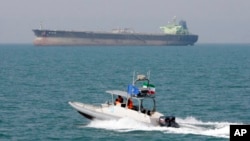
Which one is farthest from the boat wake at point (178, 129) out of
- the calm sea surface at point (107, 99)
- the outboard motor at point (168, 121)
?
the outboard motor at point (168, 121)

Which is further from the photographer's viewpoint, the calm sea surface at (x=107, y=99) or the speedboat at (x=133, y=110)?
the speedboat at (x=133, y=110)

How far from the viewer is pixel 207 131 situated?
29891 millimetres

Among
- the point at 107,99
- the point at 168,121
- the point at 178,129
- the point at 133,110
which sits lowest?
the point at 107,99

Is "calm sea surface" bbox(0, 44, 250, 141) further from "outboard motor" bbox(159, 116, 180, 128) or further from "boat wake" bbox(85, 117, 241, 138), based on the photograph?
"outboard motor" bbox(159, 116, 180, 128)

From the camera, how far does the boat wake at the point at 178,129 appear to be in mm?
29731

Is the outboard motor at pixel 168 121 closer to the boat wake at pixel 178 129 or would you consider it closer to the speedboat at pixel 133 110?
the speedboat at pixel 133 110

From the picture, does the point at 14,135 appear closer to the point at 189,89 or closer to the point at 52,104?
the point at 52,104

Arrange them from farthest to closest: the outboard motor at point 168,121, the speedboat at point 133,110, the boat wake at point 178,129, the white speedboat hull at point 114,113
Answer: the white speedboat hull at point 114,113
the speedboat at point 133,110
the outboard motor at point 168,121
the boat wake at point 178,129

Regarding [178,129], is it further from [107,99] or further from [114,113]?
[107,99]

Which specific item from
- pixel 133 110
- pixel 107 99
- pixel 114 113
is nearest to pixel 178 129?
pixel 133 110

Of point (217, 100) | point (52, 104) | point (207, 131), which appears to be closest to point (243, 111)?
point (217, 100)

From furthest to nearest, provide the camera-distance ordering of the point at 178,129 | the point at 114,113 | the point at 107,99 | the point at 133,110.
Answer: the point at 107,99 → the point at 114,113 → the point at 133,110 → the point at 178,129

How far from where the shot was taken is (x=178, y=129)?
30328 millimetres

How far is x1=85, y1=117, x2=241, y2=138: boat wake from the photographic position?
29.7m
